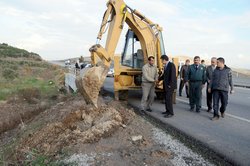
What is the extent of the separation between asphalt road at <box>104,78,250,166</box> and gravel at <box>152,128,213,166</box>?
54 centimetres

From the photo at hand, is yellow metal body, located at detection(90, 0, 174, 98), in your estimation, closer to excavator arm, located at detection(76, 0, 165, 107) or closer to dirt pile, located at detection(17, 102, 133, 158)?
Answer: excavator arm, located at detection(76, 0, 165, 107)

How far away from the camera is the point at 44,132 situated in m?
7.15

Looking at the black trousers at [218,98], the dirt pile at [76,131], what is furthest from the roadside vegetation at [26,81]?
the black trousers at [218,98]

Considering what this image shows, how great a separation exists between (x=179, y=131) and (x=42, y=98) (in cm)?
1280

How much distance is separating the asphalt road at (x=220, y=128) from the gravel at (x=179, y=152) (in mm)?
537

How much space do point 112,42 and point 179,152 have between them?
5.47m

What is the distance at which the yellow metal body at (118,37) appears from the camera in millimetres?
10398

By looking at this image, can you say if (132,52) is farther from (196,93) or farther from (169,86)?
(169,86)

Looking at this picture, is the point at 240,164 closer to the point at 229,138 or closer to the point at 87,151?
the point at 229,138

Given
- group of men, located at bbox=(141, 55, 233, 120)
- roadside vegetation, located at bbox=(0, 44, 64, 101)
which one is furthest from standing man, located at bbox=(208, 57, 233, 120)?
roadside vegetation, located at bbox=(0, 44, 64, 101)

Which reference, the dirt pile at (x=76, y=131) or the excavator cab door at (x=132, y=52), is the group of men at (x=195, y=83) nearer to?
the dirt pile at (x=76, y=131)

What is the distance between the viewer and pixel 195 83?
34.2 ft

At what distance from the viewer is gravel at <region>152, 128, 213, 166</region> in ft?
17.7

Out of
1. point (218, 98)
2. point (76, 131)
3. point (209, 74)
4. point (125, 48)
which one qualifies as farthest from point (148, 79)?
point (76, 131)
